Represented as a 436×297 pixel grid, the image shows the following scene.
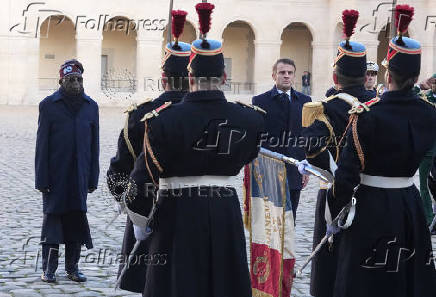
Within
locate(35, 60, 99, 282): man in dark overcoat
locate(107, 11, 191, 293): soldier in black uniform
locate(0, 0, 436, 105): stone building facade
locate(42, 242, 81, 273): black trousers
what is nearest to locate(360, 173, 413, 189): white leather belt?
locate(107, 11, 191, 293): soldier in black uniform

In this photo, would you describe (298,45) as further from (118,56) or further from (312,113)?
(312,113)

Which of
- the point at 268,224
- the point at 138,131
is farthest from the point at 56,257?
the point at 138,131

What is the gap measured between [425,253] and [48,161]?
356 centimetres

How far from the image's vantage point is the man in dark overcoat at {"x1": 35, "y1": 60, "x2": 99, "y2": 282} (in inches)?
292

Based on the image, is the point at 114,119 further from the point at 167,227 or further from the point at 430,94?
the point at 167,227

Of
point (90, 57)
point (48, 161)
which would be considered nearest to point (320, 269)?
point (48, 161)

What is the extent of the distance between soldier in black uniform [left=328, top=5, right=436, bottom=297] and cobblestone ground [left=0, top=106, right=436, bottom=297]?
6.81 ft

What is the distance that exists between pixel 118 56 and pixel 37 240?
39.2 m

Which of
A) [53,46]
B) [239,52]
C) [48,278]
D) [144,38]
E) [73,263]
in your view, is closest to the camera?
[48,278]

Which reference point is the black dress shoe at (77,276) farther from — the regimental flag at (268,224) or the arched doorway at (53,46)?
the arched doorway at (53,46)

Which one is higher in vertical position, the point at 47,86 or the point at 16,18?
the point at 16,18

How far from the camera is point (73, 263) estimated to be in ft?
24.6

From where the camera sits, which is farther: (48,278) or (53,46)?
(53,46)

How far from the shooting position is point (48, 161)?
7.50 meters
